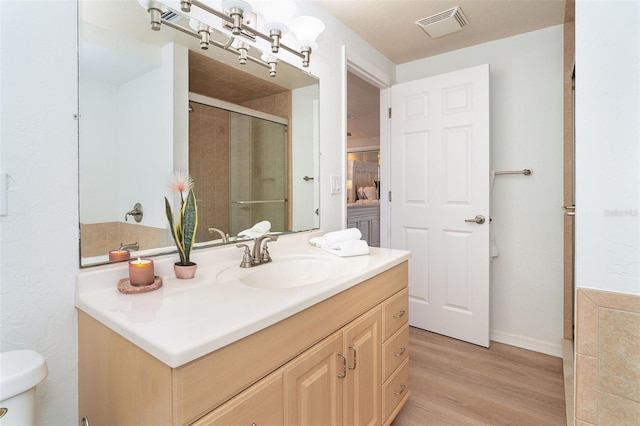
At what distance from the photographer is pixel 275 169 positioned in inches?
66.3

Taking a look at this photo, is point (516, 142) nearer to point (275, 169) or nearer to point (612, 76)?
point (612, 76)

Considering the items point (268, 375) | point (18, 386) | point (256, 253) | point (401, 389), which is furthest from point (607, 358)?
point (18, 386)

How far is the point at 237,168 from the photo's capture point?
4.84ft

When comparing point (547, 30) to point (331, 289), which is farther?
point (547, 30)

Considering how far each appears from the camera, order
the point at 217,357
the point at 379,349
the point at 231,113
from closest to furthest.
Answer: the point at 217,357
the point at 379,349
the point at 231,113

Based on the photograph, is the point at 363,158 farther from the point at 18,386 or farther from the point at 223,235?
the point at 18,386

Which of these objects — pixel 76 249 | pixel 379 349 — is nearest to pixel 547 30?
pixel 379 349

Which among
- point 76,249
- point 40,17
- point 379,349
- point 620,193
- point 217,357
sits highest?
point 40,17

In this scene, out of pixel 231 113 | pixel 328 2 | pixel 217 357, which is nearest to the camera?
pixel 217 357

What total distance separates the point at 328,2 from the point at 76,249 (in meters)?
1.77

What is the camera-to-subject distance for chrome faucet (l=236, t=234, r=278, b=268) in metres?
1.32

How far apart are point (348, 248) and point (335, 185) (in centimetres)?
63

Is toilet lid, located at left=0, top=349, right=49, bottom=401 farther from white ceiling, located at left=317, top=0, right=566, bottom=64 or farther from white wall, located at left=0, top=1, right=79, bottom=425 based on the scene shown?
white ceiling, located at left=317, top=0, right=566, bottom=64

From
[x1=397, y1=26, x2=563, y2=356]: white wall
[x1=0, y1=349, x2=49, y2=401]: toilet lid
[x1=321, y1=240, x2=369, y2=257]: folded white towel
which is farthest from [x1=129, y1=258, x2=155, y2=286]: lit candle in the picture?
[x1=397, y1=26, x2=563, y2=356]: white wall
